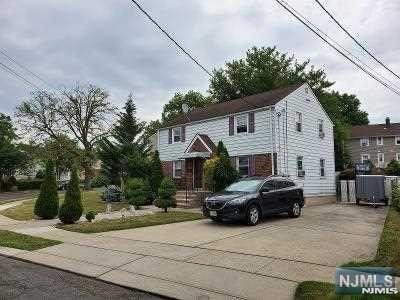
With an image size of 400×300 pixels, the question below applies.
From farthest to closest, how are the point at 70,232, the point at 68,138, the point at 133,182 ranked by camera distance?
the point at 68,138, the point at 133,182, the point at 70,232

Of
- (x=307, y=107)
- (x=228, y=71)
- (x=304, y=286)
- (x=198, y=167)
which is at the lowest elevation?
(x=304, y=286)

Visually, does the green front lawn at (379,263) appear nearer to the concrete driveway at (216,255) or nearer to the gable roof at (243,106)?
the concrete driveway at (216,255)

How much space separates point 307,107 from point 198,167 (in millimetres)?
8072

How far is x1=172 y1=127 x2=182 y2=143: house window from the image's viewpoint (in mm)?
29969

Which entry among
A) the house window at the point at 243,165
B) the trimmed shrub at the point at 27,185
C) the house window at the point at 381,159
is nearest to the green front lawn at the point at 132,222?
the house window at the point at 243,165

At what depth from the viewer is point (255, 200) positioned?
15625mm

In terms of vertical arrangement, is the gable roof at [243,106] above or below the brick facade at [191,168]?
above

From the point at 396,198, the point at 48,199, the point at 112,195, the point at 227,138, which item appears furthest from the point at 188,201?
the point at 396,198

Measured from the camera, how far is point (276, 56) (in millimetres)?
49062

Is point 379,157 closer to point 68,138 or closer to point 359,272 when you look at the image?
point 68,138

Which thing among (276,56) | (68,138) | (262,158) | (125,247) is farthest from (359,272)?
(68,138)

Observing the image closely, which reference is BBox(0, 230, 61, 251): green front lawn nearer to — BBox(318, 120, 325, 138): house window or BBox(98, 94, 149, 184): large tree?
BBox(98, 94, 149, 184): large tree

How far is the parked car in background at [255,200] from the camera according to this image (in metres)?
15.0

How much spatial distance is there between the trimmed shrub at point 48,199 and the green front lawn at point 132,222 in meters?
3.46
